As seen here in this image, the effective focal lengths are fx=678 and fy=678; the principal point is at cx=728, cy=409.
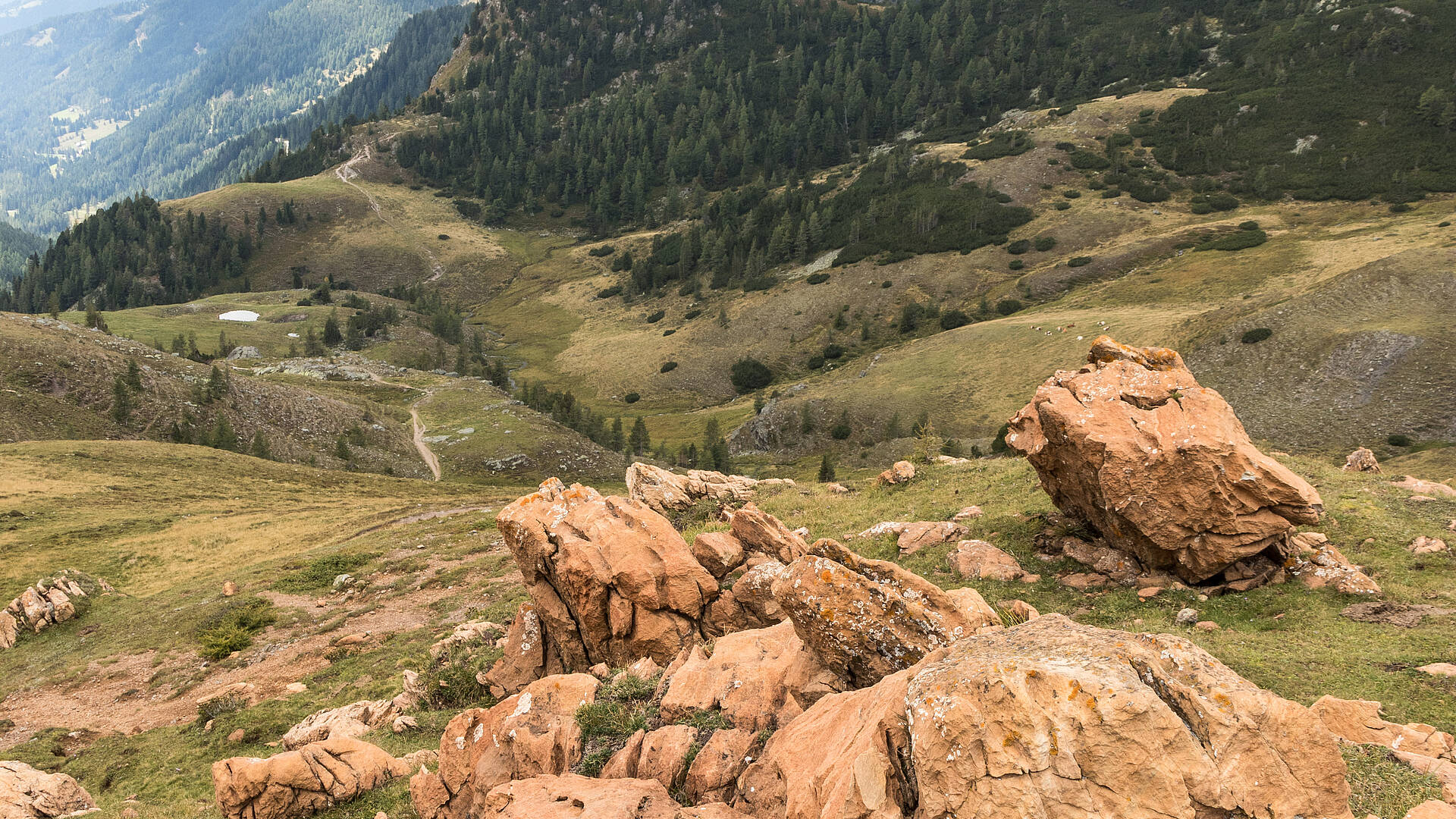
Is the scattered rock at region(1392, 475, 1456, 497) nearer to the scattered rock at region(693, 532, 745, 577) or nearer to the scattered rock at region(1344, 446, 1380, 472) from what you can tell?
the scattered rock at region(1344, 446, 1380, 472)

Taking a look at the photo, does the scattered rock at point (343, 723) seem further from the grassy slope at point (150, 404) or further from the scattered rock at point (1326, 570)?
the grassy slope at point (150, 404)

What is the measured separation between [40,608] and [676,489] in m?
30.1

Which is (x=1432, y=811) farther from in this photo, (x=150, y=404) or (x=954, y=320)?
(x=954, y=320)

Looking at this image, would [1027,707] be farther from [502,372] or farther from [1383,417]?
[502,372]

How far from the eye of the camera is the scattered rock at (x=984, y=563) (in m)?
19.5

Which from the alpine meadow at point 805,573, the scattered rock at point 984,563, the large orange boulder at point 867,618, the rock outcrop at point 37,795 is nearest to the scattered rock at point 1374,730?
the alpine meadow at point 805,573

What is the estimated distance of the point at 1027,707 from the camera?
255 inches

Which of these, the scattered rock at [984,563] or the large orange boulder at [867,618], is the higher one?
the large orange boulder at [867,618]

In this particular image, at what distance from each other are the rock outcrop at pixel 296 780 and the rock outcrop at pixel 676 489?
48.2 feet

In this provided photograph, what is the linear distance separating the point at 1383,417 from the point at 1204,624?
2069 inches

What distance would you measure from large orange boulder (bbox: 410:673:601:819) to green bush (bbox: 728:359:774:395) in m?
103

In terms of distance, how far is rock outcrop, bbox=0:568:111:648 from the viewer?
3059 cm

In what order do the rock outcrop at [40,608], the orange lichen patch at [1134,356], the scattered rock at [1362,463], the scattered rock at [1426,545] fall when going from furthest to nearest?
the rock outcrop at [40,608]
the scattered rock at [1362,463]
the orange lichen patch at [1134,356]
the scattered rock at [1426,545]

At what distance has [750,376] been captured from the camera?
116188mm
